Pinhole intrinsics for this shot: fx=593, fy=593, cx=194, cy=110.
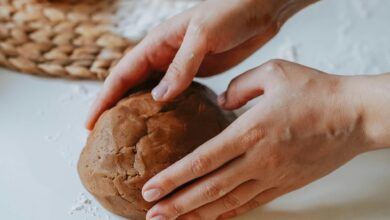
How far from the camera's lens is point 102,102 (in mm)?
1281

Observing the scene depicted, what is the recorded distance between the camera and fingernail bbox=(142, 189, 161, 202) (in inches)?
42.7

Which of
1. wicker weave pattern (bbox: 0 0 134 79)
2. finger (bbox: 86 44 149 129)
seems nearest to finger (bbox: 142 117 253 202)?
finger (bbox: 86 44 149 129)

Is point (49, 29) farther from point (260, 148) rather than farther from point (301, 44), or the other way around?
point (260, 148)

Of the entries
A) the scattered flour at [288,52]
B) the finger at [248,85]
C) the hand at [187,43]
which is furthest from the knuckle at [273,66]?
the scattered flour at [288,52]

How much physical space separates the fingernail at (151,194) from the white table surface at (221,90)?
6.9 inches

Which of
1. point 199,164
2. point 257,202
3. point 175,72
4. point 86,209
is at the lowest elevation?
point 86,209

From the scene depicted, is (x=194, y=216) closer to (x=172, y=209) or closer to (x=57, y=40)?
(x=172, y=209)

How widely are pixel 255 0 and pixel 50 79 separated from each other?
594 mm

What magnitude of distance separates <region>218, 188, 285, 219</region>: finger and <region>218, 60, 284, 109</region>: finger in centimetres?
20

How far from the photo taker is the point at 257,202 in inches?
46.5

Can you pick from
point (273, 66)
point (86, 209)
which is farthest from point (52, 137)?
point (273, 66)

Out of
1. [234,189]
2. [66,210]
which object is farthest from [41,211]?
[234,189]

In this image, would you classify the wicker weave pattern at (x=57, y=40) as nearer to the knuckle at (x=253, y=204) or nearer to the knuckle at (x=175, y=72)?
the knuckle at (x=175, y=72)

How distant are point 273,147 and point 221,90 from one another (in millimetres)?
455
